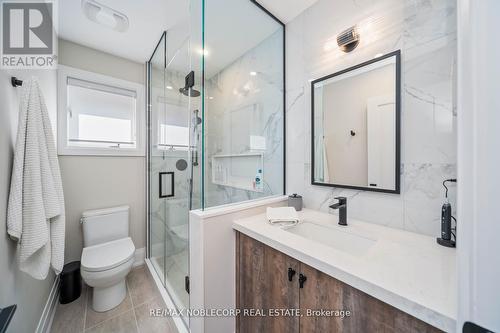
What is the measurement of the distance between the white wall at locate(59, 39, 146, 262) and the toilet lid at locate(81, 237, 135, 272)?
0.38 meters

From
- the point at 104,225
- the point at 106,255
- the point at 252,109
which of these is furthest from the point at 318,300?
the point at 104,225

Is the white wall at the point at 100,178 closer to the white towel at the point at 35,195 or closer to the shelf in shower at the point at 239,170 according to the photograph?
the white towel at the point at 35,195

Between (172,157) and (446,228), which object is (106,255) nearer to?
(172,157)

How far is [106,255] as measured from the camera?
5.38 feet

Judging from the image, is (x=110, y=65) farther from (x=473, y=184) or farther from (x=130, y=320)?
(x=473, y=184)

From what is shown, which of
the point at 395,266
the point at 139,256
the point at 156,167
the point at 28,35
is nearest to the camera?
the point at 395,266

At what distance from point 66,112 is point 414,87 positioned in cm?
280

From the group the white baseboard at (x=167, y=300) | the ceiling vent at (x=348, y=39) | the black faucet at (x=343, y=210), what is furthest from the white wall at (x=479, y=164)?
the white baseboard at (x=167, y=300)

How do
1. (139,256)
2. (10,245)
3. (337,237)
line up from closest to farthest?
(10,245) → (337,237) → (139,256)

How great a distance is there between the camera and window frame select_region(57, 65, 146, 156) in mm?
1841

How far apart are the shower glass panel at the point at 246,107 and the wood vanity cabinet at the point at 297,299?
50 cm

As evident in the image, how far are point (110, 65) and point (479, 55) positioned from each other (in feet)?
9.18

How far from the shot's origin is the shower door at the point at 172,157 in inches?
56.2

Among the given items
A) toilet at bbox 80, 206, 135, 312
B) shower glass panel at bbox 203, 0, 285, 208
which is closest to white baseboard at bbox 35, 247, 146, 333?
toilet at bbox 80, 206, 135, 312
